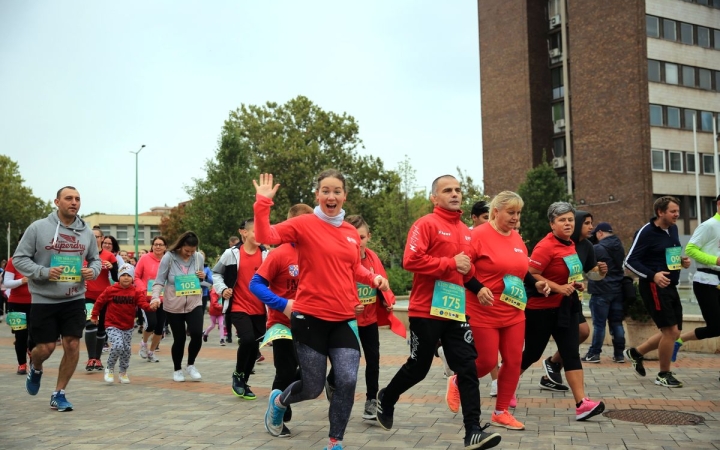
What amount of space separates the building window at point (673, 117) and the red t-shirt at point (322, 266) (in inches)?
2003

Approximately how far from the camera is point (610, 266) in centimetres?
1208

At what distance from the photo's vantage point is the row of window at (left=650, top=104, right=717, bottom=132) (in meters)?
51.3

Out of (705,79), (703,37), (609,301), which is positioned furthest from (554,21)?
(609,301)

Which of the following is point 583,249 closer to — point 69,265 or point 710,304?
point 710,304

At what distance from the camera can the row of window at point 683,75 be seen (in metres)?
51.4

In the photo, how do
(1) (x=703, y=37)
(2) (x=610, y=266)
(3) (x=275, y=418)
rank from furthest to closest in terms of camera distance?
(1) (x=703, y=37) < (2) (x=610, y=266) < (3) (x=275, y=418)

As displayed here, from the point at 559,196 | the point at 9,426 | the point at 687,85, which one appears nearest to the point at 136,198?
the point at 559,196

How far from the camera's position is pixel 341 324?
5848 millimetres

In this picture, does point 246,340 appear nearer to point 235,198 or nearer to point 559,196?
point 235,198

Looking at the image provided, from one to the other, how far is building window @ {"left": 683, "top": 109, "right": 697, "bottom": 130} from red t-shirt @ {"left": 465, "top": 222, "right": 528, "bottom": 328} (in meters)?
50.9

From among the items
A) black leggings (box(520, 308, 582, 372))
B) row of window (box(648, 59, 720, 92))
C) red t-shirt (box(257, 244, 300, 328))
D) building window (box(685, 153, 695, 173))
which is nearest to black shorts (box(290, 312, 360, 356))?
red t-shirt (box(257, 244, 300, 328))

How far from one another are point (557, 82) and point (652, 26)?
839 cm

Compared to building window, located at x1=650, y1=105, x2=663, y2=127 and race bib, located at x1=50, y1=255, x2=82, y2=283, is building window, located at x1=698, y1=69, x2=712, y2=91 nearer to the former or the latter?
building window, located at x1=650, y1=105, x2=663, y2=127

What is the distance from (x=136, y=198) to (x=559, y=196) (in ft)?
115
